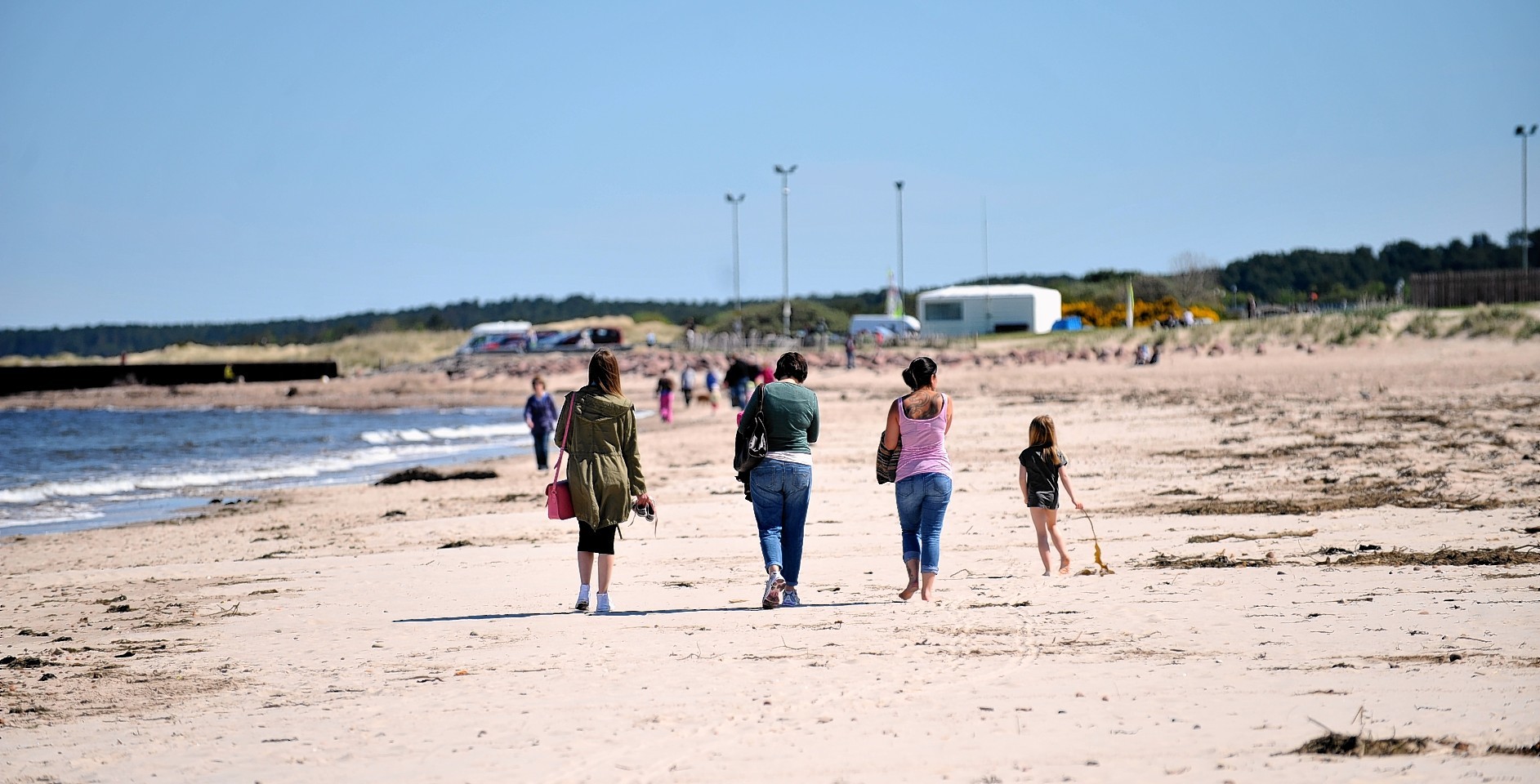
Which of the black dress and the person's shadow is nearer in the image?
the person's shadow

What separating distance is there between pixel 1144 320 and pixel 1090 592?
61929mm

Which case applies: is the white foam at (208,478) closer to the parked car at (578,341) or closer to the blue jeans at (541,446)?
the blue jeans at (541,446)

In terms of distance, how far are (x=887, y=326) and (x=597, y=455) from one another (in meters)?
60.4

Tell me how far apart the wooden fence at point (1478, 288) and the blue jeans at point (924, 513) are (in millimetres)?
44034

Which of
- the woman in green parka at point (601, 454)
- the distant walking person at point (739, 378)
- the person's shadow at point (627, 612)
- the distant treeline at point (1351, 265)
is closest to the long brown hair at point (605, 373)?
the woman in green parka at point (601, 454)

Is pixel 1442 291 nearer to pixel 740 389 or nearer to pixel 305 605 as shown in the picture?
pixel 740 389

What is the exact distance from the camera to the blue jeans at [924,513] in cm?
798

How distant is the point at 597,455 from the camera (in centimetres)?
795

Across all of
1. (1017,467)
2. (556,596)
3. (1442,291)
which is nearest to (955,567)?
(556,596)

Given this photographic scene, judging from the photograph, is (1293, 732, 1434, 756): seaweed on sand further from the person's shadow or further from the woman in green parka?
the woman in green parka

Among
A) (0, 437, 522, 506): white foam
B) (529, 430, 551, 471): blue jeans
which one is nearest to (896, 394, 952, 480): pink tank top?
(529, 430, 551, 471): blue jeans

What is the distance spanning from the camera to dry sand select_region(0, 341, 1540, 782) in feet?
16.0

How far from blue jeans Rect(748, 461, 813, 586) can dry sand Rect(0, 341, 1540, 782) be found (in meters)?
0.36

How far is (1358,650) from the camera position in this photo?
20.0 ft
